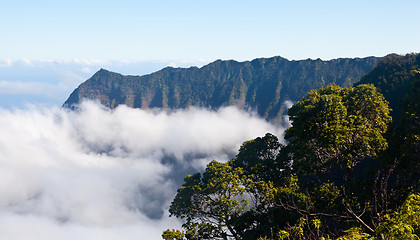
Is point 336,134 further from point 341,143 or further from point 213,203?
point 213,203

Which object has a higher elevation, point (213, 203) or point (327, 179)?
point (213, 203)

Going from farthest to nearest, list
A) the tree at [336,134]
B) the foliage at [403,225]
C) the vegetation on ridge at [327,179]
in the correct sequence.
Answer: the tree at [336,134] < the vegetation on ridge at [327,179] < the foliage at [403,225]

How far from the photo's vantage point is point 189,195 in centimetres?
3189

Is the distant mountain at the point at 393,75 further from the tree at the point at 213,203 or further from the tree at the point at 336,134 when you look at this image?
the tree at the point at 213,203

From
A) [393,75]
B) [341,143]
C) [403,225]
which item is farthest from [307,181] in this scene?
[393,75]

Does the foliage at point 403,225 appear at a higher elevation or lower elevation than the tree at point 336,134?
lower

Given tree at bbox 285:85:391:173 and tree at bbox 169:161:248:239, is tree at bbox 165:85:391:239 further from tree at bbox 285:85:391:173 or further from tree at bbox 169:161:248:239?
tree at bbox 169:161:248:239

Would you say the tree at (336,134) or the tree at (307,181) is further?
the tree at (307,181)

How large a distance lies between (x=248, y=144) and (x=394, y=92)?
4930 centimetres

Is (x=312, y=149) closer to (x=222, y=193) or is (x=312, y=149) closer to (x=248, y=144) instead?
(x=222, y=193)

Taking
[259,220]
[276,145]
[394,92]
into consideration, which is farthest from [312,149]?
[394,92]

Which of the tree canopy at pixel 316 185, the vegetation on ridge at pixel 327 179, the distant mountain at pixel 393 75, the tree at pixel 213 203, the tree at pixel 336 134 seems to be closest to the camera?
the tree canopy at pixel 316 185

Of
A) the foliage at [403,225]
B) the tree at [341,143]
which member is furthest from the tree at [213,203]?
the foliage at [403,225]

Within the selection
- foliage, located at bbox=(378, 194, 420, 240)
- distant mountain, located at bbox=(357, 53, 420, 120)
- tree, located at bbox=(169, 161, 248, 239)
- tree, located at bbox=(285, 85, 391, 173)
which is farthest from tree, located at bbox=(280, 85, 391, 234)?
distant mountain, located at bbox=(357, 53, 420, 120)
